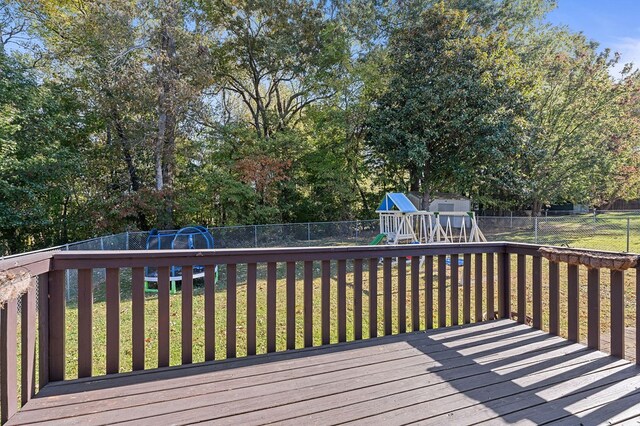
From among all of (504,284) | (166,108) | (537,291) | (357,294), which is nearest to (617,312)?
(537,291)

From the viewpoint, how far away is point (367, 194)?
16109 mm

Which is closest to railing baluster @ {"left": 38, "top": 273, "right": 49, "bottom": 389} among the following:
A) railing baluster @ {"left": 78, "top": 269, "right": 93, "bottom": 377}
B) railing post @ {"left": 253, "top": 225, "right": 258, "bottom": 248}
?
railing baluster @ {"left": 78, "top": 269, "right": 93, "bottom": 377}

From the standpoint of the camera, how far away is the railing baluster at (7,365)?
160cm

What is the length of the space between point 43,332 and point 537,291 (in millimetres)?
3363

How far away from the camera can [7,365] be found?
1.61m

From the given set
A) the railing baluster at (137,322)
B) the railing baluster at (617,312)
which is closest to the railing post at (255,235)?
the railing baluster at (137,322)

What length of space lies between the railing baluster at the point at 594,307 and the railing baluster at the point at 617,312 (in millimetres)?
89

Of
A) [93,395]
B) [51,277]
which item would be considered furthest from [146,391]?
[51,277]

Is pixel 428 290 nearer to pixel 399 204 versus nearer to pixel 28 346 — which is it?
pixel 28 346

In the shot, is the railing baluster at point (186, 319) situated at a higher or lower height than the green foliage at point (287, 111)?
lower

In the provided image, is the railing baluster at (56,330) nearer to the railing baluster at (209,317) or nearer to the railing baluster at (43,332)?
the railing baluster at (43,332)

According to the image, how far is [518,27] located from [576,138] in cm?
536

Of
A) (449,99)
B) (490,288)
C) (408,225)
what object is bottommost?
(490,288)

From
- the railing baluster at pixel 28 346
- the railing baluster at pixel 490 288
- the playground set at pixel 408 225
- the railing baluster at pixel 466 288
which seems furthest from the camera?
the playground set at pixel 408 225
